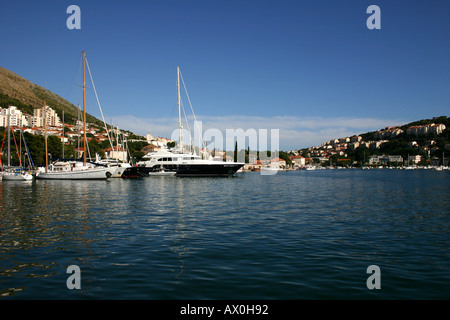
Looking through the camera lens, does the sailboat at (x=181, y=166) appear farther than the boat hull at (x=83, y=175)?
Yes

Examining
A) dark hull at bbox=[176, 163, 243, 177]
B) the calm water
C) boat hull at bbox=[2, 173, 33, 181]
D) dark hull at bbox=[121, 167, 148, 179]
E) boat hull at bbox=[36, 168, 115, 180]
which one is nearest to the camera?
the calm water

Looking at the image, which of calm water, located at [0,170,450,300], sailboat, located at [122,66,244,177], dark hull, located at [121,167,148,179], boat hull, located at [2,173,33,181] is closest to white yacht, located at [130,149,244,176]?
sailboat, located at [122,66,244,177]

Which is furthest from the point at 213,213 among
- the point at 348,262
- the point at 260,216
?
the point at 348,262

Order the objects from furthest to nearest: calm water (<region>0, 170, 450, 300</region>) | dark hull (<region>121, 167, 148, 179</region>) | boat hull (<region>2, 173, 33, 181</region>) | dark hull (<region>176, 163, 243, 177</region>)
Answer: dark hull (<region>121, 167, 148, 179</region>) < dark hull (<region>176, 163, 243, 177</region>) < boat hull (<region>2, 173, 33, 181</region>) < calm water (<region>0, 170, 450, 300</region>)

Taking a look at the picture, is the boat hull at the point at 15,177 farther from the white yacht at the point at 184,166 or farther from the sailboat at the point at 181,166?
the white yacht at the point at 184,166

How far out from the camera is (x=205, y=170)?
6109 cm

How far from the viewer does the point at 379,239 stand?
38.6ft

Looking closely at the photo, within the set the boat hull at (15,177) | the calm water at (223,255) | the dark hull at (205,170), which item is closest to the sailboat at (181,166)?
the dark hull at (205,170)

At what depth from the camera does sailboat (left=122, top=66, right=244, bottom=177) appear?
60.8m

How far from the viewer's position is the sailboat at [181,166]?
6085 centimetres

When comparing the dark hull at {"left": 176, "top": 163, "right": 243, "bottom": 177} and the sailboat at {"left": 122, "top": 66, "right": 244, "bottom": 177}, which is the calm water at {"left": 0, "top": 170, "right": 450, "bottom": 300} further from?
the sailboat at {"left": 122, "top": 66, "right": 244, "bottom": 177}

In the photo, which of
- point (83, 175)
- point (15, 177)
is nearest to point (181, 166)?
point (83, 175)
